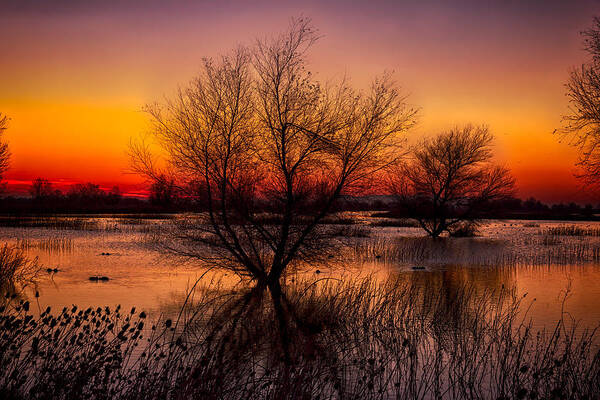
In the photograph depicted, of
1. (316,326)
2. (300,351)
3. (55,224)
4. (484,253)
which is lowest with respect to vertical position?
(316,326)

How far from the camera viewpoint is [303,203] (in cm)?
1681

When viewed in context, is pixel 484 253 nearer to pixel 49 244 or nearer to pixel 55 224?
pixel 49 244

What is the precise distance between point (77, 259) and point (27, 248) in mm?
5533

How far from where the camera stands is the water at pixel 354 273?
1579 centimetres

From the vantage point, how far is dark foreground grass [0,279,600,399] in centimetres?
636

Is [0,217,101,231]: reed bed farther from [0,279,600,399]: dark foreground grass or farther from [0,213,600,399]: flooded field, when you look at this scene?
[0,279,600,399]: dark foreground grass

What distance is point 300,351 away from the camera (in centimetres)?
801

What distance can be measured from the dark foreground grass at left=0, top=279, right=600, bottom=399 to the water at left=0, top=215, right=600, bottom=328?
3.83ft

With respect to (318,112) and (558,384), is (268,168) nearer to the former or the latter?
(318,112)

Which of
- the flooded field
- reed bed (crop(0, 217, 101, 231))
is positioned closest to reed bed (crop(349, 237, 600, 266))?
the flooded field

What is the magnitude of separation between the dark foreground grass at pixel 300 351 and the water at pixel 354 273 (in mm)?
1167

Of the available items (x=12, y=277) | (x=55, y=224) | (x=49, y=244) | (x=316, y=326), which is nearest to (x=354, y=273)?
(x=316, y=326)

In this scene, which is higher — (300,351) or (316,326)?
(300,351)

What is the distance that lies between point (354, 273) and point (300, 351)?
1367cm
